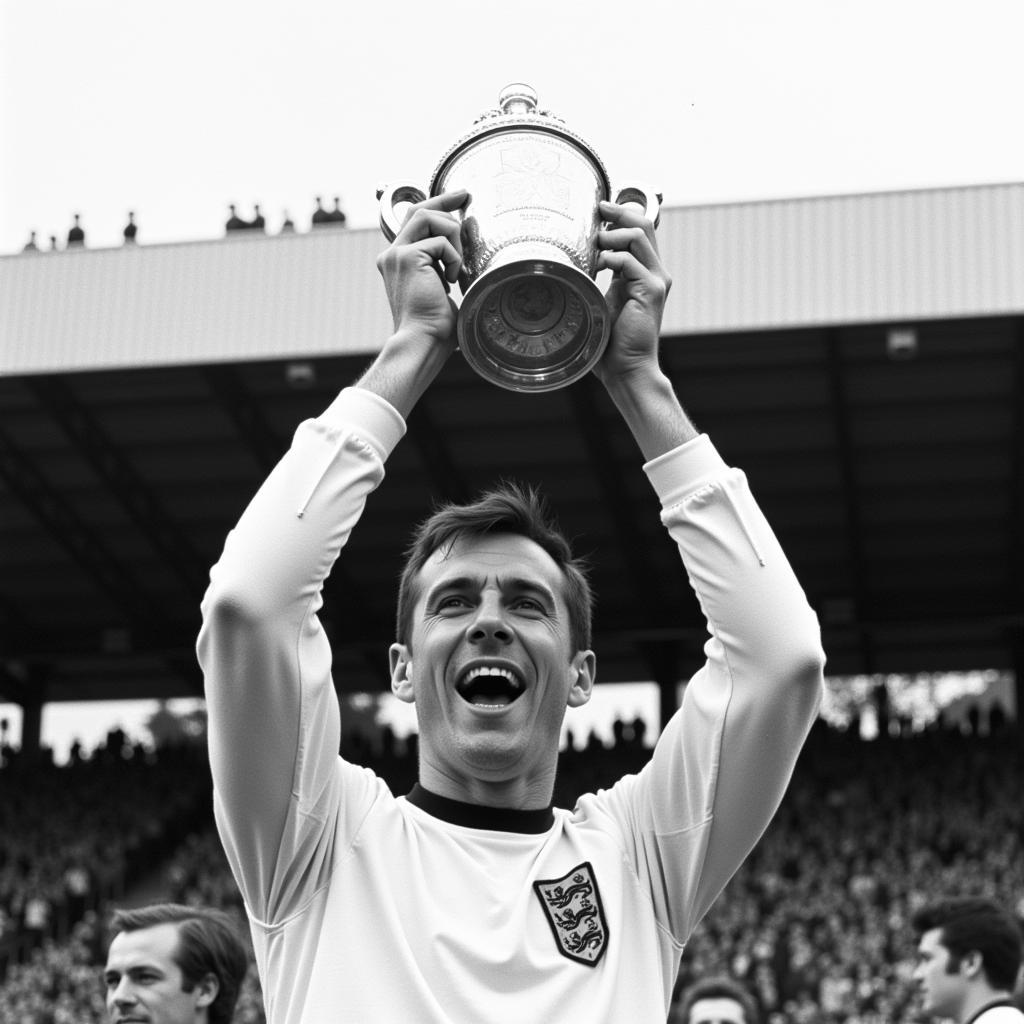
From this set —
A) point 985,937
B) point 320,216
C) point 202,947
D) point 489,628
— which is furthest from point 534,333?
point 320,216

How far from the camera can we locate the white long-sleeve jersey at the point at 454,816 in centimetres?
245

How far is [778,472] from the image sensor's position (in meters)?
20.2

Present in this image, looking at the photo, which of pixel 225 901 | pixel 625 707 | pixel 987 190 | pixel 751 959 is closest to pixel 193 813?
pixel 225 901

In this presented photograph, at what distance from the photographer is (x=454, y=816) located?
2650 mm

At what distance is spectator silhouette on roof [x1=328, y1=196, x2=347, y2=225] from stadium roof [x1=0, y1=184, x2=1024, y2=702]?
1295 mm

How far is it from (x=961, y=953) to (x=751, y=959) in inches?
379

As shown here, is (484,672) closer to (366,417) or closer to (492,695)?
(492,695)

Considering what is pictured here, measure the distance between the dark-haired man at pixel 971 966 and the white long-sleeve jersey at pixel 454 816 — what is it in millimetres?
3308

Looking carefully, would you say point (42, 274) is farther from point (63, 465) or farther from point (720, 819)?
point (720, 819)

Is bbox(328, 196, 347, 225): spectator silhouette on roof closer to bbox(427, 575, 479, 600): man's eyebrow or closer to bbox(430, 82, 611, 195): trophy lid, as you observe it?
bbox(430, 82, 611, 195): trophy lid

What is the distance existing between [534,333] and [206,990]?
252cm

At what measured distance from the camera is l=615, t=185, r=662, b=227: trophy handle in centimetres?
294

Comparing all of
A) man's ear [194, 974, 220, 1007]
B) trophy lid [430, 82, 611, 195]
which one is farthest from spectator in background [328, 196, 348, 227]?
trophy lid [430, 82, 611, 195]

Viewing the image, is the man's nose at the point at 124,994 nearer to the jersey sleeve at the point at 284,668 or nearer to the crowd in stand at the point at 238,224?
the jersey sleeve at the point at 284,668
